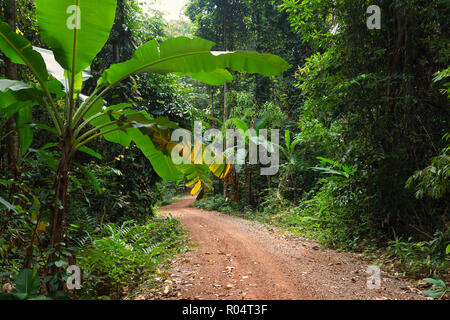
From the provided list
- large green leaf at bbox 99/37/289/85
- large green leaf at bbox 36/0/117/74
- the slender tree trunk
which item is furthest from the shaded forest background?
large green leaf at bbox 99/37/289/85

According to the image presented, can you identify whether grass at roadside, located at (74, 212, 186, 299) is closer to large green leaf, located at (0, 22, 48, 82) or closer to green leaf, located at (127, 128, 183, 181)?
green leaf, located at (127, 128, 183, 181)

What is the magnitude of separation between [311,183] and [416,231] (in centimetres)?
582

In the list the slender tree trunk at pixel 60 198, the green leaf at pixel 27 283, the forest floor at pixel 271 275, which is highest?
the slender tree trunk at pixel 60 198

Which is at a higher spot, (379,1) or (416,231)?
(379,1)

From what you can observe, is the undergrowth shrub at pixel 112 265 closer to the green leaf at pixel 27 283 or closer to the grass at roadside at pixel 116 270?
the grass at roadside at pixel 116 270

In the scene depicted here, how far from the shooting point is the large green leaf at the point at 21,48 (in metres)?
2.05

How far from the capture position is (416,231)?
4.67m

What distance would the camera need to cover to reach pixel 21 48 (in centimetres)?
210

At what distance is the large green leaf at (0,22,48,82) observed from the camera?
6.72 ft

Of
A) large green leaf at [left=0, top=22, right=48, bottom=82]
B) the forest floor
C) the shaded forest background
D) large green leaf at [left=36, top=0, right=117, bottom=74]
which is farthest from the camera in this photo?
the shaded forest background

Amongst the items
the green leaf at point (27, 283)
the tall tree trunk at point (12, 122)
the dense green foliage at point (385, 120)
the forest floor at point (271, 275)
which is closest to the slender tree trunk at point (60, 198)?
the green leaf at point (27, 283)

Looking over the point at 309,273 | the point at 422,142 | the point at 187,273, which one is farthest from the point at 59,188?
the point at 422,142

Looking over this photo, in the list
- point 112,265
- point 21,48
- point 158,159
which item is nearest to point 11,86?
point 21,48
